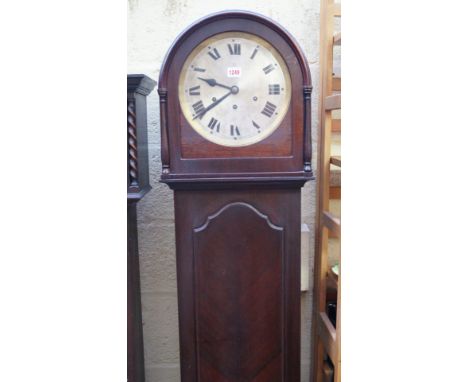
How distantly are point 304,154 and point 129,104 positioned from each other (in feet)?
1.63

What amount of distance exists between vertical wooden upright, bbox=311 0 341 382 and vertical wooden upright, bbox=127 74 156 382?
0.56 m

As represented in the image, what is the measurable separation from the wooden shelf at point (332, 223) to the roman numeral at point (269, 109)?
0.38m

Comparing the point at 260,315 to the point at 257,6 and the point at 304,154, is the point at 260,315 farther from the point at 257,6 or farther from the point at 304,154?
the point at 257,6

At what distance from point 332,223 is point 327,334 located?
1.18 feet

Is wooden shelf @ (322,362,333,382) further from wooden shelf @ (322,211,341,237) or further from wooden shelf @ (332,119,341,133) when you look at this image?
wooden shelf @ (332,119,341,133)

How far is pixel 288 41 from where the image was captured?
117 cm

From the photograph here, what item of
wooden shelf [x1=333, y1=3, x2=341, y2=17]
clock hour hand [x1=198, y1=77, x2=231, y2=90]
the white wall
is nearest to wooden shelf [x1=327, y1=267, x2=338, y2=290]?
the white wall

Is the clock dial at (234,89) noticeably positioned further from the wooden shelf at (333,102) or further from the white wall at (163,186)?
the white wall at (163,186)

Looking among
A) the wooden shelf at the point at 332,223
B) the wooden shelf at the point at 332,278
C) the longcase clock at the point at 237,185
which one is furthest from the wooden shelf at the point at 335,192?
the longcase clock at the point at 237,185

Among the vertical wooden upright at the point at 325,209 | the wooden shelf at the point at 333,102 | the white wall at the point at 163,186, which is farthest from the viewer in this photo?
the white wall at the point at 163,186

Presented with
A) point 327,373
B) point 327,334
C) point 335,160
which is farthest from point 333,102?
point 327,373

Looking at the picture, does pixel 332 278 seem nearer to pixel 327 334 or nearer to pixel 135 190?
pixel 327 334

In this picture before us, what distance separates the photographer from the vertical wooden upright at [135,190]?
125 centimetres

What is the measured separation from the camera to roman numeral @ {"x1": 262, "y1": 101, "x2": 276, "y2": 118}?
119 centimetres
